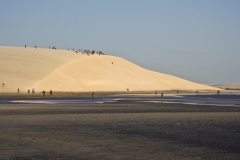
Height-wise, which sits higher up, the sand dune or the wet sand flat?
the sand dune

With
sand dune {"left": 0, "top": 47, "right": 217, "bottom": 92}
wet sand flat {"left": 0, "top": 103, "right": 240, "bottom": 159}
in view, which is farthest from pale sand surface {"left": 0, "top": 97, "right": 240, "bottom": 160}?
sand dune {"left": 0, "top": 47, "right": 217, "bottom": 92}

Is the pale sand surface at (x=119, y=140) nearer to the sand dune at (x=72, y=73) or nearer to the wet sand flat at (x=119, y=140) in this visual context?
the wet sand flat at (x=119, y=140)

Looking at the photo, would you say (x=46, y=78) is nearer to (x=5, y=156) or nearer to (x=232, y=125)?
(x=232, y=125)

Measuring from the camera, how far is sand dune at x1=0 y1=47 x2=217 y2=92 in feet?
359

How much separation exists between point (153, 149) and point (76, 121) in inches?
396

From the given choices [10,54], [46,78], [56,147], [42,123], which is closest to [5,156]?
[56,147]

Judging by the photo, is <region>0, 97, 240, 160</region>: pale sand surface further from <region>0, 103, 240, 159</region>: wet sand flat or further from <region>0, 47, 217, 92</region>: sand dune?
<region>0, 47, 217, 92</region>: sand dune

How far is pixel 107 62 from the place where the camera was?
149 metres

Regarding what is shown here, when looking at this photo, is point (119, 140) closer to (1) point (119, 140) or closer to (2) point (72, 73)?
(1) point (119, 140)

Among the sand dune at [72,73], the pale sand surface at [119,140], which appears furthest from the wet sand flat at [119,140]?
the sand dune at [72,73]

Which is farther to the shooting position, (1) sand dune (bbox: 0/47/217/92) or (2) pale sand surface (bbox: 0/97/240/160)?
(1) sand dune (bbox: 0/47/217/92)

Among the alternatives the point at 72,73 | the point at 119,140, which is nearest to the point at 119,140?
the point at 119,140

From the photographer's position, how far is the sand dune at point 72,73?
10946 cm

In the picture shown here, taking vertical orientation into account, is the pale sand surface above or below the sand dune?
below
